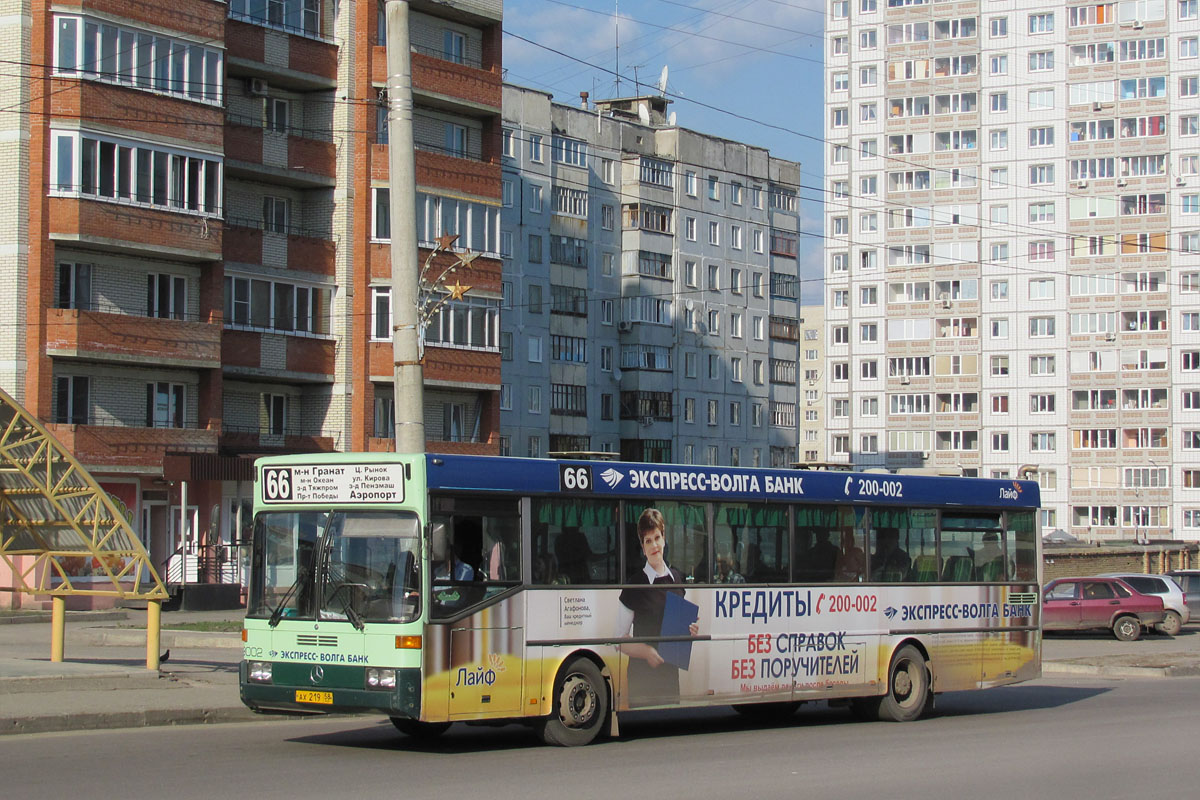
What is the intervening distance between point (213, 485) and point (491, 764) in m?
33.7

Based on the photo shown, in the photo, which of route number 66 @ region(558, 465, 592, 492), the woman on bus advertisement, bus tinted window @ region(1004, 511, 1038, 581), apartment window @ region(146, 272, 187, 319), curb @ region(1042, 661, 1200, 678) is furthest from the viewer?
apartment window @ region(146, 272, 187, 319)

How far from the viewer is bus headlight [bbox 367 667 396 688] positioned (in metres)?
13.3

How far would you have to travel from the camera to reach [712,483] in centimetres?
1639

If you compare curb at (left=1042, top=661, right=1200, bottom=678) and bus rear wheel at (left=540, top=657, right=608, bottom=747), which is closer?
bus rear wheel at (left=540, top=657, right=608, bottom=747)

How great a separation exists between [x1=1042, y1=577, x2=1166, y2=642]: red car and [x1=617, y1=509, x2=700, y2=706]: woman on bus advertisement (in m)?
23.7

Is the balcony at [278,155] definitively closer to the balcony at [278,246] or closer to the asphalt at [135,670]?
the balcony at [278,246]

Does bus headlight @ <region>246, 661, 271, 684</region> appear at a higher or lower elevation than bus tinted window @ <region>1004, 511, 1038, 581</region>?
lower

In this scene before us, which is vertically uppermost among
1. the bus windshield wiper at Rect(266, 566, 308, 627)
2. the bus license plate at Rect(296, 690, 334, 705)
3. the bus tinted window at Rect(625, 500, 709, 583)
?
the bus tinted window at Rect(625, 500, 709, 583)

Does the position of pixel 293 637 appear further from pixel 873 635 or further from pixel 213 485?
pixel 213 485

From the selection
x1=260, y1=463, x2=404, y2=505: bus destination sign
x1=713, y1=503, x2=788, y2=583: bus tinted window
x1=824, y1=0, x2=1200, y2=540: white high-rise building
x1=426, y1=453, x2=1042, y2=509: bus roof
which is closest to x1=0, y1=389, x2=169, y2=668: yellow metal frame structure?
x1=260, y1=463, x2=404, y2=505: bus destination sign

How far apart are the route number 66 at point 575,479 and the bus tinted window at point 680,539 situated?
576mm

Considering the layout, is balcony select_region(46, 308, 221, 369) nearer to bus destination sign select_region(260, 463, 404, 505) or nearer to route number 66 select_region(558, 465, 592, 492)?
bus destination sign select_region(260, 463, 404, 505)

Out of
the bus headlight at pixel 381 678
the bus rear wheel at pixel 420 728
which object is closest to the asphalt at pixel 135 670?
the bus rear wheel at pixel 420 728

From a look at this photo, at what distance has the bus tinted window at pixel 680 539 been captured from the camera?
15484mm
